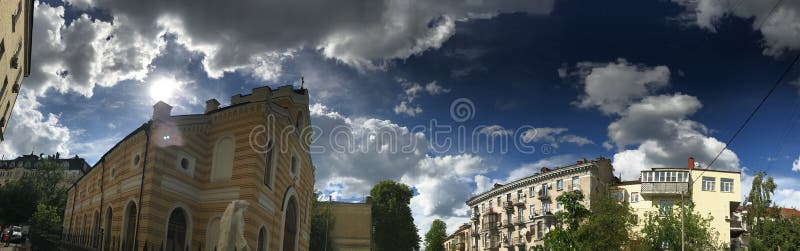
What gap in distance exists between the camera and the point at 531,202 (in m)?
67.4

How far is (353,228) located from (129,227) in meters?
42.3

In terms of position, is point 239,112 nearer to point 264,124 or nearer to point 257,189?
point 264,124

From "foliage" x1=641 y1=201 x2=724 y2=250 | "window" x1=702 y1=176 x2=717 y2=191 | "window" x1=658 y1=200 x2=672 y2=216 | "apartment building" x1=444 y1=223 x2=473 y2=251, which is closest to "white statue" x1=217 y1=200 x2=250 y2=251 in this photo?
"foliage" x1=641 y1=201 x2=724 y2=250

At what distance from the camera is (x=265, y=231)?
2597 centimetres

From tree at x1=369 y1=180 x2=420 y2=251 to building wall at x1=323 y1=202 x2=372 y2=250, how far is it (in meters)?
2.55

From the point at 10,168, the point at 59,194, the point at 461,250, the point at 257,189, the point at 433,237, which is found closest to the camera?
the point at 257,189

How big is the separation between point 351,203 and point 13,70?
42.2 metres

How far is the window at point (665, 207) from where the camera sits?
49331 millimetres

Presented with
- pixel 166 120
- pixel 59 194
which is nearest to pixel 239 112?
pixel 166 120

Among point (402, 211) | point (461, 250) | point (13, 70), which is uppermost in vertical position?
point (13, 70)

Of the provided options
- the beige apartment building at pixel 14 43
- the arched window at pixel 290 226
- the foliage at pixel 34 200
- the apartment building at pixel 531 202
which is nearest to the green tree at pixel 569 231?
the arched window at pixel 290 226

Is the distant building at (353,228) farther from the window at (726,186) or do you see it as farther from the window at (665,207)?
the window at (726,186)

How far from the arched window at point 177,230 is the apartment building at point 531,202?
4287 centimetres

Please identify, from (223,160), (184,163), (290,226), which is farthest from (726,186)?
(184,163)
